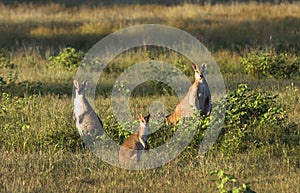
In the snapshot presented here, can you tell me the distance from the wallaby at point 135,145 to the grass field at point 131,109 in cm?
20

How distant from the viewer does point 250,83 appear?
14508 millimetres

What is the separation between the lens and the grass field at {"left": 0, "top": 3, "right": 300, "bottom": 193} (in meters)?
7.64

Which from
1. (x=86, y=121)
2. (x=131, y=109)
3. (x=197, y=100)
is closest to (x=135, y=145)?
(x=86, y=121)

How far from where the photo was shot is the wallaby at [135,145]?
8.11 metres

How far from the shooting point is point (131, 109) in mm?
11594

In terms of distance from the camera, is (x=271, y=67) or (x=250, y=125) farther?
(x=271, y=67)

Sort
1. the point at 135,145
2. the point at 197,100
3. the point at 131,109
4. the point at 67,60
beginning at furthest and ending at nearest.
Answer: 1. the point at 67,60
2. the point at 131,109
3. the point at 197,100
4. the point at 135,145

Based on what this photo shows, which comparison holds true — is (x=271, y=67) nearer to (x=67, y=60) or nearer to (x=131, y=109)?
(x=67, y=60)

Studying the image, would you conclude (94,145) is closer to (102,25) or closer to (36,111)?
(36,111)

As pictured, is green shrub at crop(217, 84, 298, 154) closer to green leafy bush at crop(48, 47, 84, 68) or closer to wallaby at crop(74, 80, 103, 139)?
wallaby at crop(74, 80, 103, 139)

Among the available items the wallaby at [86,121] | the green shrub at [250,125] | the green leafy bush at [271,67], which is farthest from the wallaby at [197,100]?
the green leafy bush at [271,67]

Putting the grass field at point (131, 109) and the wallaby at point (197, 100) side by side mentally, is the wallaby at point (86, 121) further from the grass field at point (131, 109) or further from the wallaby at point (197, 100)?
the wallaby at point (197, 100)

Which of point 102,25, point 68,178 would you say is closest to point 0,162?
point 68,178

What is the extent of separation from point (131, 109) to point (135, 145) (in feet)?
11.1
